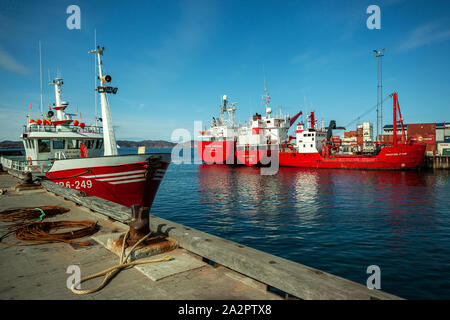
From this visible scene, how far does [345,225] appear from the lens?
14305mm

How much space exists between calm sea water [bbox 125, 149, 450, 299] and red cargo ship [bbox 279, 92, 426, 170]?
13784 millimetres

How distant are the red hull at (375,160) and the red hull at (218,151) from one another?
41.0 ft

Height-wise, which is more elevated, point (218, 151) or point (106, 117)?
point (106, 117)

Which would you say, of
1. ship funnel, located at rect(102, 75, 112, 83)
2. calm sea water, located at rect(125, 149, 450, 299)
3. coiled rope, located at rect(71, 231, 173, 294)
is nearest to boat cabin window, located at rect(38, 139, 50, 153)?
ship funnel, located at rect(102, 75, 112, 83)

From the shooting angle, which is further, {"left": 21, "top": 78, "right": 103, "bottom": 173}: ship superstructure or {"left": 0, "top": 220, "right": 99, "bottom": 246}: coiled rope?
{"left": 21, "top": 78, "right": 103, "bottom": 173}: ship superstructure

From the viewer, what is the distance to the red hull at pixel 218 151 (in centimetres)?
5675

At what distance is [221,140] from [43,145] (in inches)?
1795

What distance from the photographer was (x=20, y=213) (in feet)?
24.7

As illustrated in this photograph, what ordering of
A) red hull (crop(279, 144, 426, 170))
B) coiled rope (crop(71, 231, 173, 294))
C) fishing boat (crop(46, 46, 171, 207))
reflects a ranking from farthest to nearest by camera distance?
red hull (crop(279, 144, 426, 170)) < fishing boat (crop(46, 46, 171, 207)) < coiled rope (crop(71, 231, 173, 294))

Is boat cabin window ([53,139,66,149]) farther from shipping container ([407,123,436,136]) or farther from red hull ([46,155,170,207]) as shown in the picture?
shipping container ([407,123,436,136])

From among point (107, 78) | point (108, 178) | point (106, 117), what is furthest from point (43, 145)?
point (108, 178)

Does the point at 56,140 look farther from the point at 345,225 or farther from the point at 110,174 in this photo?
the point at 345,225

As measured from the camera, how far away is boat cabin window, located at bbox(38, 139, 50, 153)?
52.6ft
